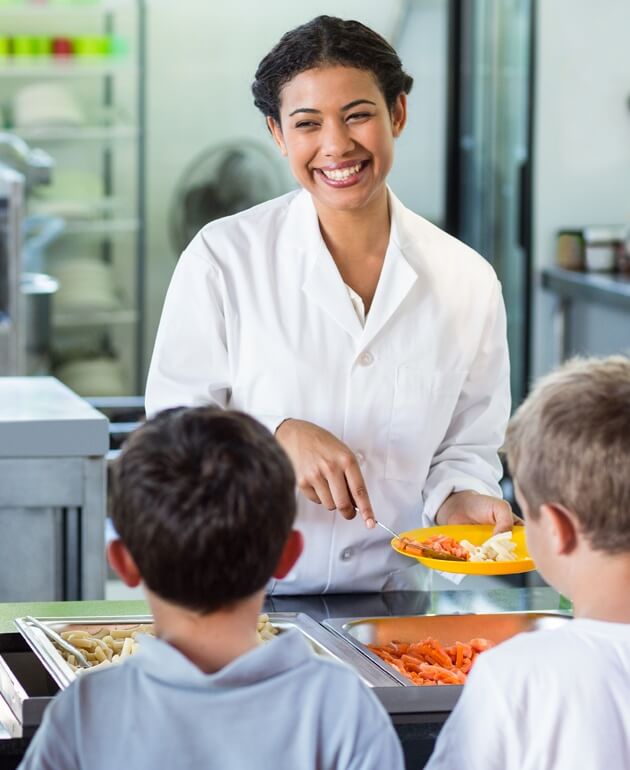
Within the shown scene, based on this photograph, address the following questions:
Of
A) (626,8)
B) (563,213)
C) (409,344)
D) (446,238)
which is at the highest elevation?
(626,8)

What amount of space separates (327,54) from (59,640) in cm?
81

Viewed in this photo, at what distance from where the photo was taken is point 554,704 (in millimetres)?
1130

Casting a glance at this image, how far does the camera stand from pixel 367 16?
6145mm

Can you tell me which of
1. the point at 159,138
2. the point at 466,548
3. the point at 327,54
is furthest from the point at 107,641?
the point at 159,138

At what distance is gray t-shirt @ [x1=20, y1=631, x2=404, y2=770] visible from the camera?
1072 mm

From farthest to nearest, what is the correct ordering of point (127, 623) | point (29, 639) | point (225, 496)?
1. point (127, 623)
2. point (29, 639)
3. point (225, 496)

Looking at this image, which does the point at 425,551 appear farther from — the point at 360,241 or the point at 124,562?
the point at 124,562

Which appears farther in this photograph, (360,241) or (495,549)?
(360,241)

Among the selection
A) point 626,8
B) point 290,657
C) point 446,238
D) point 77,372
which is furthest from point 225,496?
point 77,372

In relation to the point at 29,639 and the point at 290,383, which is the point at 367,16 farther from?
the point at 29,639

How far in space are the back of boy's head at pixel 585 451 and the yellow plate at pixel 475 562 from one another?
36 cm

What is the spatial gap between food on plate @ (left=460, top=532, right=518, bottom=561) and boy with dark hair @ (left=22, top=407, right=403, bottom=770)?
1.93 feet

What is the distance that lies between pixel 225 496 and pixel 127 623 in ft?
2.12

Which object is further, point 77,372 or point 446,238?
point 77,372
